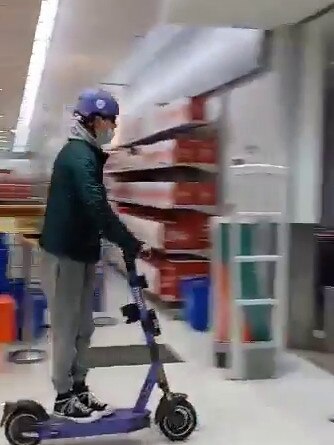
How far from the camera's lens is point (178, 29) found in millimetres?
8742

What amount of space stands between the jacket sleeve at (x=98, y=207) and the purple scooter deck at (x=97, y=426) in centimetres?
80

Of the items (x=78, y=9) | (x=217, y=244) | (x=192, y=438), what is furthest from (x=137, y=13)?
(x=192, y=438)

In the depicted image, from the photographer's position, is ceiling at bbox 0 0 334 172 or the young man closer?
the young man

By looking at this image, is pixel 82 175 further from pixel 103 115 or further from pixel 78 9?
pixel 78 9

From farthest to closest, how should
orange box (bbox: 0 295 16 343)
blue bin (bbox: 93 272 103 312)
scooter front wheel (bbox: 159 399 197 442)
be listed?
1. blue bin (bbox: 93 272 103 312)
2. orange box (bbox: 0 295 16 343)
3. scooter front wheel (bbox: 159 399 197 442)

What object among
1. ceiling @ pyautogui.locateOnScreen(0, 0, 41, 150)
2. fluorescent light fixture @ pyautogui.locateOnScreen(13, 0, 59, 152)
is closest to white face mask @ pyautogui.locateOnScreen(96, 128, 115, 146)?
ceiling @ pyautogui.locateOnScreen(0, 0, 41, 150)

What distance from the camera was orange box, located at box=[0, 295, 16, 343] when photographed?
5.73 meters

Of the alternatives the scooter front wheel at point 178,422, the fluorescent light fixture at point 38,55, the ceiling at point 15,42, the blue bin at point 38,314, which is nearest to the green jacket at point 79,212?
the scooter front wheel at point 178,422

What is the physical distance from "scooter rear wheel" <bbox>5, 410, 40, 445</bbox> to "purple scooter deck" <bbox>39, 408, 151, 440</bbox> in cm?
6

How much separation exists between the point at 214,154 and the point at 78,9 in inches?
95.7

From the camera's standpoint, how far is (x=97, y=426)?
3.52m

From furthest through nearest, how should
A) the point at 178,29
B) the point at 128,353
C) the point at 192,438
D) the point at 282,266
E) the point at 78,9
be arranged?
the point at 178,29 → the point at 78,9 → the point at 128,353 → the point at 282,266 → the point at 192,438

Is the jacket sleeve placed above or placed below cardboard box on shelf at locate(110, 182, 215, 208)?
below

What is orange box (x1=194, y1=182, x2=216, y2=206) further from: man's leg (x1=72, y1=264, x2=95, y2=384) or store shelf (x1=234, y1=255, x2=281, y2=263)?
man's leg (x1=72, y1=264, x2=95, y2=384)
